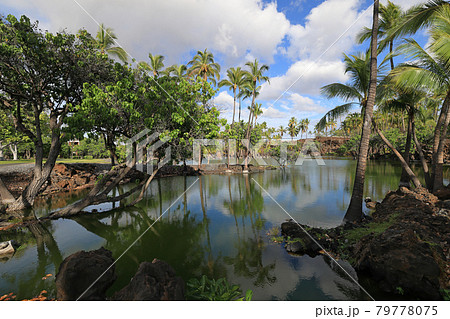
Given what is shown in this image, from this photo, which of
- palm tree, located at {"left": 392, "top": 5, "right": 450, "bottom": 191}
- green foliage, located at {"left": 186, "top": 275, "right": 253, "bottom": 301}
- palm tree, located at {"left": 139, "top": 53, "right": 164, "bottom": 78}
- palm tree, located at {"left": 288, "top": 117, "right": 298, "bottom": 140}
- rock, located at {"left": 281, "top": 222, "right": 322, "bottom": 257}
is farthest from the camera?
palm tree, located at {"left": 288, "top": 117, "right": 298, "bottom": 140}

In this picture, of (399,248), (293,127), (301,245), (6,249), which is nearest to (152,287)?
(301,245)

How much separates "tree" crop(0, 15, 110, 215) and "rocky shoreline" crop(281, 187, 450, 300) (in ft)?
44.7

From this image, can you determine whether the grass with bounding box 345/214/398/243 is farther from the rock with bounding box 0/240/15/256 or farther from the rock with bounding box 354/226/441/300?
the rock with bounding box 0/240/15/256

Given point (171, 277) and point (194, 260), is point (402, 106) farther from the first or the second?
point (171, 277)

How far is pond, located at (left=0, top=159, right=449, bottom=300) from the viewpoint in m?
5.36

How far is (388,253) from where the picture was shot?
17.1ft

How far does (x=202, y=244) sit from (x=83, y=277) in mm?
4315

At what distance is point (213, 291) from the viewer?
4.88 meters

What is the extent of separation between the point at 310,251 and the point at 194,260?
13.6 feet

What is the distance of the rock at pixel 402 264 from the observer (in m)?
4.47

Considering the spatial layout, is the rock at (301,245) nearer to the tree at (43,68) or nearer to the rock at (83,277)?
the rock at (83,277)

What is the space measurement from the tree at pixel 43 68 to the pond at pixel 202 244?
644cm

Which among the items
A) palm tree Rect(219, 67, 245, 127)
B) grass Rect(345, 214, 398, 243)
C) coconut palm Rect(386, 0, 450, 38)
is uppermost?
palm tree Rect(219, 67, 245, 127)

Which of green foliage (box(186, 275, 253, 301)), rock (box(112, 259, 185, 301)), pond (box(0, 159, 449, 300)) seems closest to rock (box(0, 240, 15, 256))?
pond (box(0, 159, 449, 300))
